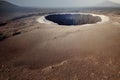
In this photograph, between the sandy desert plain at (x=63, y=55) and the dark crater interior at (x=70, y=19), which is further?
the dark crater interior at (x=70, y=19)

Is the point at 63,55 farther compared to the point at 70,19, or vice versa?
the point at 70,19

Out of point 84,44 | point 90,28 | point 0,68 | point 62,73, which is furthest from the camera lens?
point 90,28

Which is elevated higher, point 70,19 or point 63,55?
point 70,19

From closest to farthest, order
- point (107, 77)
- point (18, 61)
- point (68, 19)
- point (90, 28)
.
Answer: point (107, 77) < point (18, 61) < point (90, 28) < point (68, 19)

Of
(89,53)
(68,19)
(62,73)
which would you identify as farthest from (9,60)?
(68,19)

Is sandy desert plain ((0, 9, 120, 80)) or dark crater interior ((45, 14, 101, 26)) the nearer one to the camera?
sandy desert plain ((0, 9, 120, 80))

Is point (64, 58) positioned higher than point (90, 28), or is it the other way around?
point (90, 28)

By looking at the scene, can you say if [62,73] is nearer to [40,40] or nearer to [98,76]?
[98,76]

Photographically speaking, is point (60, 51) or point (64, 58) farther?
point (60, 51)
